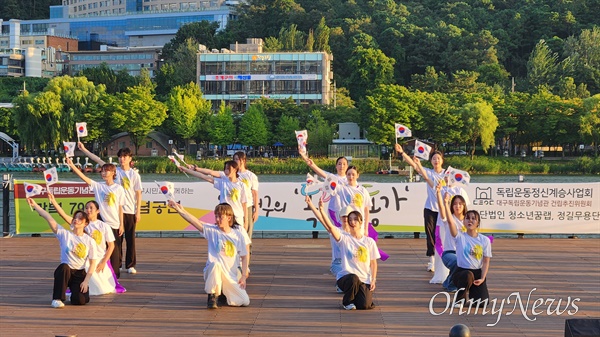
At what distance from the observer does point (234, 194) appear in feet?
40.1

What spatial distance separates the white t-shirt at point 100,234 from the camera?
1076cm

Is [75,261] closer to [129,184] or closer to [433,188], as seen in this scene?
[129,184]

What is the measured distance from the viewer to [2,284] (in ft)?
39.4

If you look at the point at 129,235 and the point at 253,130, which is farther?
Answer: the point at 253,130

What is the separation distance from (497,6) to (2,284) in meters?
123

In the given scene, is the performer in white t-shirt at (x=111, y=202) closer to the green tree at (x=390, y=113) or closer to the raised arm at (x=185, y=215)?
the raised arm at (x=185, y=215)

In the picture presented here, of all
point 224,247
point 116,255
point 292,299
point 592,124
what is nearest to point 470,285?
point 292,299

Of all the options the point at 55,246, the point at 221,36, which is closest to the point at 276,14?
the point at 221,36

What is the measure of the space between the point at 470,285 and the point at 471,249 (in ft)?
1.40

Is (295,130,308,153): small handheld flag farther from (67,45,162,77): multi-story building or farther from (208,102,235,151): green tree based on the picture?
(67,45,162,77): multi-story building

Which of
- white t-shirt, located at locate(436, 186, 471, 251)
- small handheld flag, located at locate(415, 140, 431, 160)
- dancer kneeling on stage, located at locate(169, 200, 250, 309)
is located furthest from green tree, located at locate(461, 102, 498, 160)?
dancer kneeling on stage, located at locate(169, 200, 250, 309)

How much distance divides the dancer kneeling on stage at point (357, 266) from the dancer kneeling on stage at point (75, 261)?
9.26 ft

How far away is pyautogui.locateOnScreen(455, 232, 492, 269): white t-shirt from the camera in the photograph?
10367mm

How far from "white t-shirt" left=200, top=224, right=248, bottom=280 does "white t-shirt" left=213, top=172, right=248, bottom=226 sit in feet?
6.17
